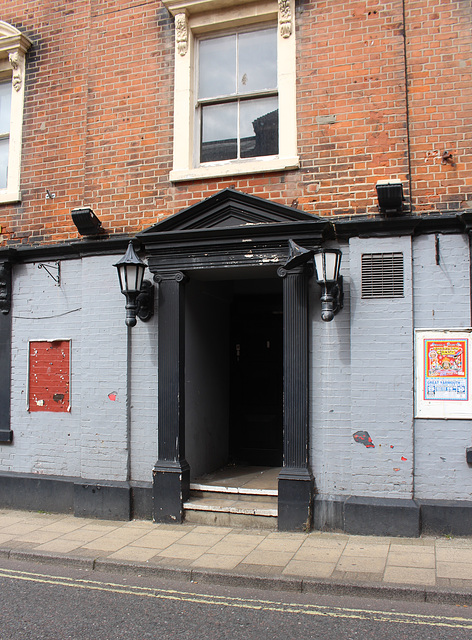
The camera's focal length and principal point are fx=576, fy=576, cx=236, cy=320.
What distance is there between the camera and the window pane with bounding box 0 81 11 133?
8688mm

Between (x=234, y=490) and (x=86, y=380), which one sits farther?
(x=86, y=380)

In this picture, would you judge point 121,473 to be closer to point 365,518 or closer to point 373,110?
point 365,518

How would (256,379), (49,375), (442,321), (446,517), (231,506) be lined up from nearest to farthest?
1. (446,517)
2. (442,321)
3. (231,506)
4. (49,375)
5. (256,379)

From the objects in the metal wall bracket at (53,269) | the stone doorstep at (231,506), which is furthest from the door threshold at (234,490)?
the metal wall bracket at (53,269)

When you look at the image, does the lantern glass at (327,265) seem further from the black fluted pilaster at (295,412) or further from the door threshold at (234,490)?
the door threshold at (234,490)

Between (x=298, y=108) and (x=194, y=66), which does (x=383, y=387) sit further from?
(x=194, y=66)

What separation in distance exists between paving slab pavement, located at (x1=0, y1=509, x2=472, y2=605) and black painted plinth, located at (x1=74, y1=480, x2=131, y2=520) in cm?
19

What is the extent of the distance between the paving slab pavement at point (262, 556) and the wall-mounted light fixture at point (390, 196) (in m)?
3.55

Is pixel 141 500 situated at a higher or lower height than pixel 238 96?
lower

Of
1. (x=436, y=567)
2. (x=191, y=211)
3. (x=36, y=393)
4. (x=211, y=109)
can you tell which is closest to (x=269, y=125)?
(x=211, y=109)

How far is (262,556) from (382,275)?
324cm

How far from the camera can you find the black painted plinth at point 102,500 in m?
7.14

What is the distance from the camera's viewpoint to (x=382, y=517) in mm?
6180

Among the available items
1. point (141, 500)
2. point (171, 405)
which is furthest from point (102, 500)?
point (171, 405)
